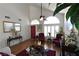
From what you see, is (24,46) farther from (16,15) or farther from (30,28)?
(16,15)

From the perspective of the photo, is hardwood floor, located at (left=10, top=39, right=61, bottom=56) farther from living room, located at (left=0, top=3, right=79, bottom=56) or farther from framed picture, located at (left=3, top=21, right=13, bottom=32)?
framed picture, located at (left=3, top=21, right=13, bottom=32)

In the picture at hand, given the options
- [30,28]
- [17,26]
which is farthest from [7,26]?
[30,28]

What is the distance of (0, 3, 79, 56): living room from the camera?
1433 millimetres

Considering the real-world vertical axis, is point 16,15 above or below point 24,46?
above

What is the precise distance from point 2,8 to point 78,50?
3.94 feet

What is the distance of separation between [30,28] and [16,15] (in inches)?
11.3

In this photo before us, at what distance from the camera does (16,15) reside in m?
1.51

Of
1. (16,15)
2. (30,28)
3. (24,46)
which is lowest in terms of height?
(24,46)

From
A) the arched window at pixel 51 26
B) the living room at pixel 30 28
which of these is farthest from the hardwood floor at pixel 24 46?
the arched window at pixel 51 26

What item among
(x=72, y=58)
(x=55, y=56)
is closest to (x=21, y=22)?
(x=55, y=56)

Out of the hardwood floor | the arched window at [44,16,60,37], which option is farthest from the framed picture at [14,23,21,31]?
the arched window at [44,16,60,37]

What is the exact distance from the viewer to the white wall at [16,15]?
1413mm

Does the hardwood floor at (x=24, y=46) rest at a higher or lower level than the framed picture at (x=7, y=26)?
lower

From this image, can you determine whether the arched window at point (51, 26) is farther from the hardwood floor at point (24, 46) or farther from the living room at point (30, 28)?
the hardwood floor at point (24, 46)
